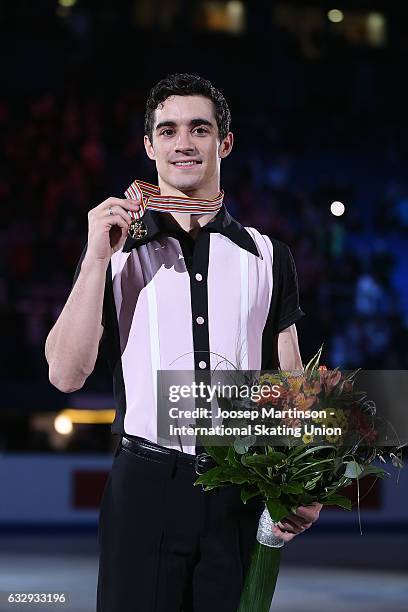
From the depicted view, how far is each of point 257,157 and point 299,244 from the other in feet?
6.35

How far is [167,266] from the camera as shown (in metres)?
2.60

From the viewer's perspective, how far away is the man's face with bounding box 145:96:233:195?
2613 mm

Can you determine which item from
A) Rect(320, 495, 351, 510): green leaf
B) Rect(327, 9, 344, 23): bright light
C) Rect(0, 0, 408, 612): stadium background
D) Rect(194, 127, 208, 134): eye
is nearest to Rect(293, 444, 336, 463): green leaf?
Rect(320, 495, 351, 510): green leaf

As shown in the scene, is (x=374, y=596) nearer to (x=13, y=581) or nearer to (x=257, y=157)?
(x=13, y=581)

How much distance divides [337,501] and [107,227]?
73cm

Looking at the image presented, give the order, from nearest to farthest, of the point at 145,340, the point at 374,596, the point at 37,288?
the point at 145,340 < the point at 374,596 < the point at 37,288

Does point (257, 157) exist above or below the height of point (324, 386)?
above

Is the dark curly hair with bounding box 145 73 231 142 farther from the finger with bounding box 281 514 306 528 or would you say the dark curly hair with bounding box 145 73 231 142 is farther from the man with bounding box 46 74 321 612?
the finger with bounding box 281 514 306 528

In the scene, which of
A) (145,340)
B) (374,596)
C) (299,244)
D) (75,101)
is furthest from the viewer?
(75,101)

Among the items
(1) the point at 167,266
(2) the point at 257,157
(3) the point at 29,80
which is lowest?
(1) the point at 167,266

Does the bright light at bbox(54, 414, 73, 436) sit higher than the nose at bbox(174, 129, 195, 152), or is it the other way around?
the nose at bbox(174, 129, 195, 152)

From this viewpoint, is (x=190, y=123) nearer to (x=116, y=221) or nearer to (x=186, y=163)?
(x=186, y=163)

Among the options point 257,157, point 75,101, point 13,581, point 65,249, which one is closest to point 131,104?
point 75,101

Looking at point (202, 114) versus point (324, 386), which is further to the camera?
point (202, 114)
